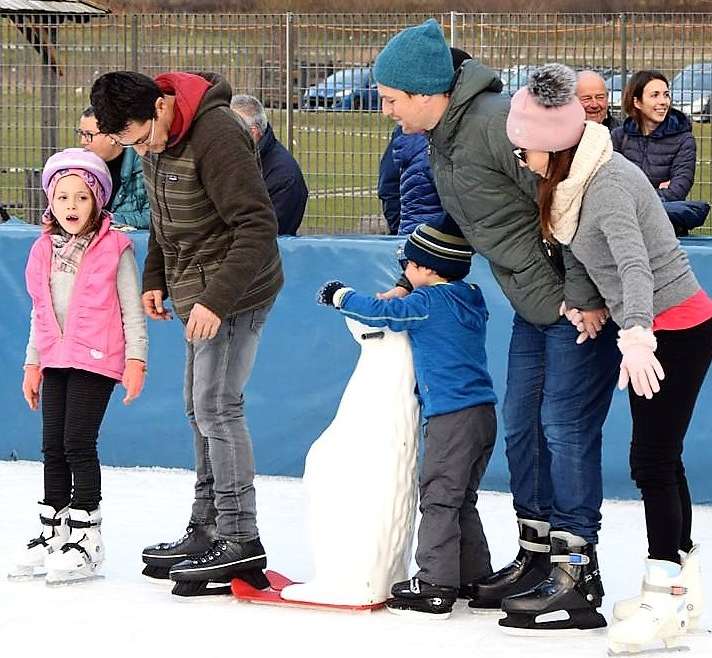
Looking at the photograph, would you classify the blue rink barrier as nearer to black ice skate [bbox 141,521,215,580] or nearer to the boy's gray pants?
black ice skate [bbox 141,521,215,580]

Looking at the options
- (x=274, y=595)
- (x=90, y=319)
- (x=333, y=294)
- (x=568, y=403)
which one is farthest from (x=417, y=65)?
(x=274, y=595)

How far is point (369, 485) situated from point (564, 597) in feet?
2.00

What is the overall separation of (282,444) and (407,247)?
2.02 metres

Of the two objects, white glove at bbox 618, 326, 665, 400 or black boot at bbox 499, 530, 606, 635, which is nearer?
white glove at bbox 618, 326, 665, 400

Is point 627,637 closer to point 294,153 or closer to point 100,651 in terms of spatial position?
point 100,651

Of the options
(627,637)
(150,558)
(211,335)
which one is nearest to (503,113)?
(211,335)

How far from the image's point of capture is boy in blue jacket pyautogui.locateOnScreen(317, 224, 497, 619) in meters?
4.35

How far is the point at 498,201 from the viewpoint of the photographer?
4168 millimetres

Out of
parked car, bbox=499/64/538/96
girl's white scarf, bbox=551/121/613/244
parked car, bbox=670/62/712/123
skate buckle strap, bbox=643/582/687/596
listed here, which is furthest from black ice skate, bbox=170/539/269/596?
parked car, bbox=670/62/712/123

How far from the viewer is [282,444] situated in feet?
20.7

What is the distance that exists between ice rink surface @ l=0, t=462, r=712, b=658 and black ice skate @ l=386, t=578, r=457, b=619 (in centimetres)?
3

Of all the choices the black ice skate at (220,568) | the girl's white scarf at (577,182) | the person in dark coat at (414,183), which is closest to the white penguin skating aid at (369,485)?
the black ice skate at (220,568)

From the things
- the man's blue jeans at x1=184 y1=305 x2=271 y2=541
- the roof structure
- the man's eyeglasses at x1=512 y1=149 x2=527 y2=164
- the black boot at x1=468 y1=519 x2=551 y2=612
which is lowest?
the black boot at x1=468 y1=519 x2=551 y2=612

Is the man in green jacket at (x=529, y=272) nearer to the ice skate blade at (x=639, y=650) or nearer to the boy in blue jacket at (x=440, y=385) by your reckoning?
the boy in blue jacket at (x=440, y=385)
